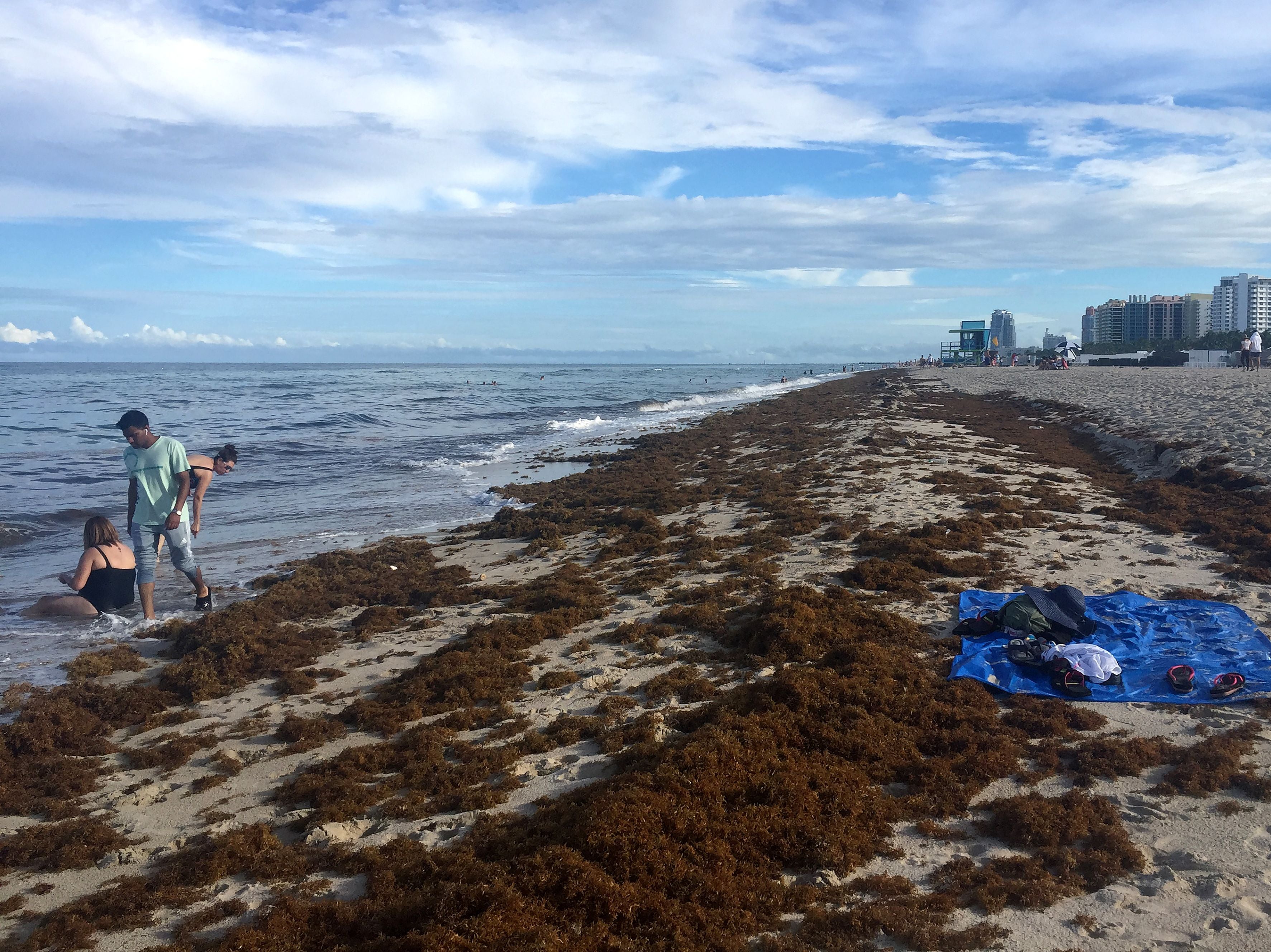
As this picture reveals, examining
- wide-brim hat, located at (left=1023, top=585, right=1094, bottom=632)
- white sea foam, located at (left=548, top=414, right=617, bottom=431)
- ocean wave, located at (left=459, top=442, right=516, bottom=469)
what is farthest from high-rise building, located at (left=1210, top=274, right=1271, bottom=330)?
wide-brim hat, located at (left=1023, top=585, right=1094, bottom=632)

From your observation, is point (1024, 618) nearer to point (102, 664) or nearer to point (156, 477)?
point (102, 664)

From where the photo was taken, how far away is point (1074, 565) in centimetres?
798

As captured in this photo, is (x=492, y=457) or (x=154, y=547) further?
(x=492, y=457)

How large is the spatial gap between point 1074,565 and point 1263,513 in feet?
10.5

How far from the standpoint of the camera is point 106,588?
8000mm

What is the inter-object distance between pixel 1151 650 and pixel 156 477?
870cm

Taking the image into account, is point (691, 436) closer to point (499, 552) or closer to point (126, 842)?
point (499, 552)

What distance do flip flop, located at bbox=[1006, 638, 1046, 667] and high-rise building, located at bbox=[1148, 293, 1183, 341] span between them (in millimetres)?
126871

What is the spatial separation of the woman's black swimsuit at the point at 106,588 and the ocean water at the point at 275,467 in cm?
19

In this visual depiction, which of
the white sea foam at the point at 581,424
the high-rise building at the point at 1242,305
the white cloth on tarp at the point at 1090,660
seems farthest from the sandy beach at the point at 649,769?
the high-rise building at the point at 1242,305

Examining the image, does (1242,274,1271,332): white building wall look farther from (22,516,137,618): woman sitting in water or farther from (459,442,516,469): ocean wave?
(22,516,137,618): woman sitting in water

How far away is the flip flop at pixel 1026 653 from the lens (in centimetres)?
545

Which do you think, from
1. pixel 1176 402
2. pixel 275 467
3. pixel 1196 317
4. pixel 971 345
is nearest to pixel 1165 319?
Result: pixel 1196 317

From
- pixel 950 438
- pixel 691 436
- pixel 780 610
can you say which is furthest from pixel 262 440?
pixel 780 610
